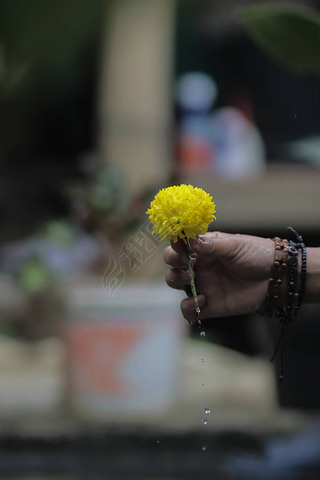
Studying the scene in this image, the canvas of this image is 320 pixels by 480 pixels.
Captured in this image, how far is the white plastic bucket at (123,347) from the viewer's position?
1860 mm

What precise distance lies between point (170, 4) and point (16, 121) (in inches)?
31.9

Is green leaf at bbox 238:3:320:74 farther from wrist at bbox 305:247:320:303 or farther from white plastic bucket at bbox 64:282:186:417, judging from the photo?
white plastic bucket at bbox 64:282:186:417

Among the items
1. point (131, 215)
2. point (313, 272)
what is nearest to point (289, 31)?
point (313, 272)

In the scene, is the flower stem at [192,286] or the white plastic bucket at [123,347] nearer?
the flower stem at [192,286]

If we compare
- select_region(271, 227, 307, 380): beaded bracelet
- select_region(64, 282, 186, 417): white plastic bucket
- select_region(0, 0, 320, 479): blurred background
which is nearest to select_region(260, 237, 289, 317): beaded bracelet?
select_region(271, 227, 307, 380): beaded bracelet

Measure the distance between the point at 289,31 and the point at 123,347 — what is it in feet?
3.88

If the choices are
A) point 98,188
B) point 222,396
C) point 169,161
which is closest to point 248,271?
point 98,188

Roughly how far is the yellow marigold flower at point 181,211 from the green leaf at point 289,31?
36cm

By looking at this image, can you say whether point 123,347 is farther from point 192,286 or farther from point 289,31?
point 192,286

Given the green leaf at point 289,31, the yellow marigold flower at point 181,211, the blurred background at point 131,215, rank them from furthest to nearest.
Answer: the blurred background at point 131,215 < the green leaf at point 289,31 < the yellow marigold flower at point 181,211

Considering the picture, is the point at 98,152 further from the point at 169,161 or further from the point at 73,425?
the point at 73,425

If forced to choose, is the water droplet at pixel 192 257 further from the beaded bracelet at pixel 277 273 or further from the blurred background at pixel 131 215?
the blurred background at pixel 131 215

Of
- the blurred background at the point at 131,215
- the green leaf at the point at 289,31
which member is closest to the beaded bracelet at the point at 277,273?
the green leaf at the point at 289,31

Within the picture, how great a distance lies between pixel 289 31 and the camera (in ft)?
2.67
